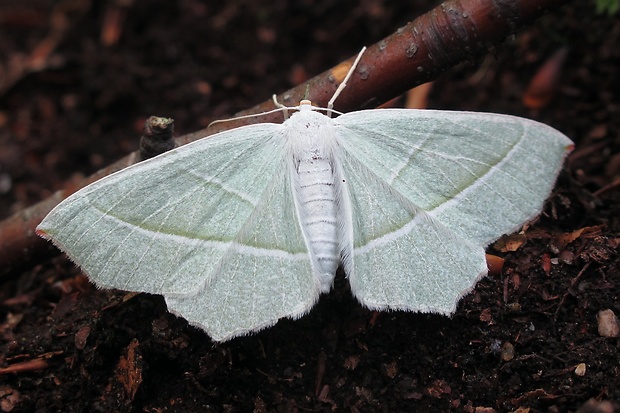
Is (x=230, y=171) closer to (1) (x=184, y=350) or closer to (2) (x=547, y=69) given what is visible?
(1) (x=184, y=350)

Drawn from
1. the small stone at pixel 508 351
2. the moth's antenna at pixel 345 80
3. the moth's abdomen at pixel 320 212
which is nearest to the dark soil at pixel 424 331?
the small stone at pixel 508 351

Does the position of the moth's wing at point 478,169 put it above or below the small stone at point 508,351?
above

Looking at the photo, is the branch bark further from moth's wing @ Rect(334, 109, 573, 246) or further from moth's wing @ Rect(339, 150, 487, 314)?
moth's wing @ Rect(339, 150, 487, 314)

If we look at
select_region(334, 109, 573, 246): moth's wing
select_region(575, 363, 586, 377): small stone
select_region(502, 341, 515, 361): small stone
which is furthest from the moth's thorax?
select_region(575, 363, 586, 377): small stone

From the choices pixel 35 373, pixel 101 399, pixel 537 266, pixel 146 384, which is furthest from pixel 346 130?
pixel 35 373

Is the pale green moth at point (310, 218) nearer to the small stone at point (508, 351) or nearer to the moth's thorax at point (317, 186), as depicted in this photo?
the moth's thorax at point (317, 186)

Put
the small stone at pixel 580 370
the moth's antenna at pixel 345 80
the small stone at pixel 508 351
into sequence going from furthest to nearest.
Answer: the moth's antenna at pixel 345 80 → the small stone at pixel 508 351 → the small stone at pixel 580 370

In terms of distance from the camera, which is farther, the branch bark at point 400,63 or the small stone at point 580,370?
the branch bark at point 400,63
